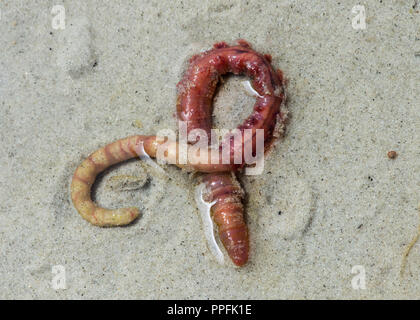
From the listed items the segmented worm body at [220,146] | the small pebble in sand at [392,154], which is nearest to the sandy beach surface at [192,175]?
the small pebble in sand at [392,154]

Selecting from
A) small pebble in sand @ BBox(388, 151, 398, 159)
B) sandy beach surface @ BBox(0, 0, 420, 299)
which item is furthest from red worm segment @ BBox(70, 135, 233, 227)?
small pebble in sand @ BBox(388, 151, 398, 159)

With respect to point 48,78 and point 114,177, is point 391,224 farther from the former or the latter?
point 48,78

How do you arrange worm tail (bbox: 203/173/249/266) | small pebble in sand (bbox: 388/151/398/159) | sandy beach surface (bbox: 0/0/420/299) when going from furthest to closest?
small pebble in sand (bbox: 388/151/398/159)
sandy beach surface (bbox: 0/0/420/299)
worm tail (bbox: 203/173/249/266)

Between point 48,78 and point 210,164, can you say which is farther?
point 48,78

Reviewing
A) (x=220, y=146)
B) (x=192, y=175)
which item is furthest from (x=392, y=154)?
(x=192, y=175)

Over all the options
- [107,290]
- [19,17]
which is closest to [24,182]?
[107,290]

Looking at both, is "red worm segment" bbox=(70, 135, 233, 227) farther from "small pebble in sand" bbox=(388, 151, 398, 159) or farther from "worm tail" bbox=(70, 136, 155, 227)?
"small pebble in sand" bbox=(388, 151, 398, 159)
